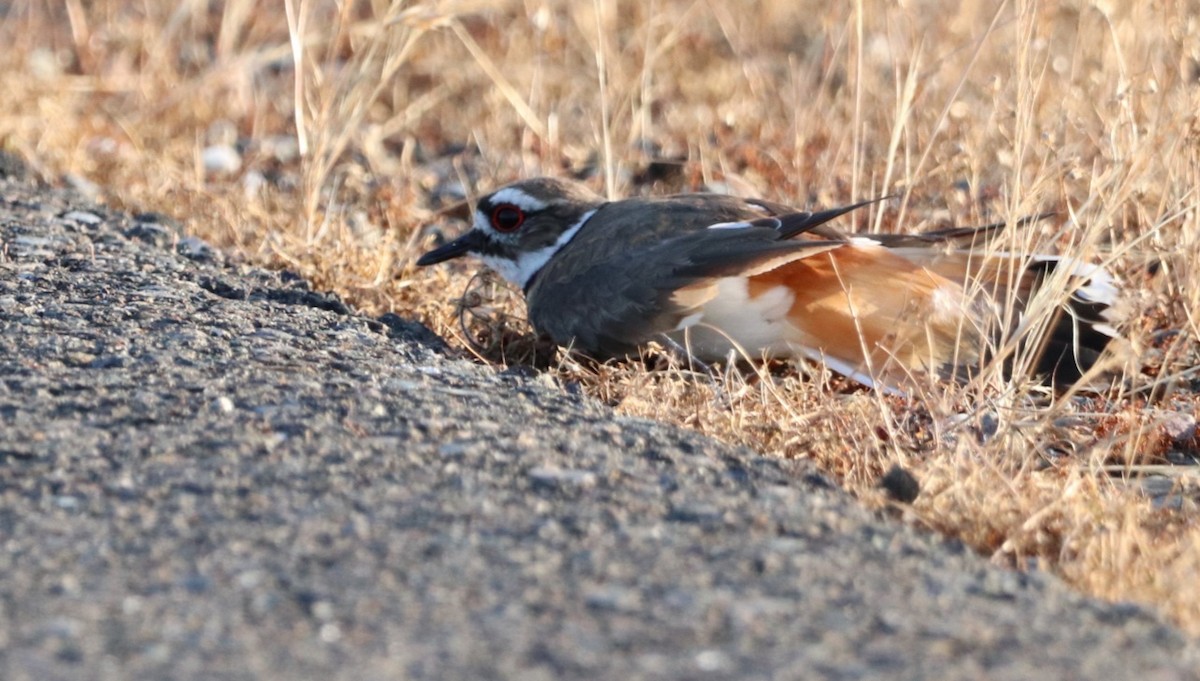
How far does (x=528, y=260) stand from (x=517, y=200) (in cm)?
24

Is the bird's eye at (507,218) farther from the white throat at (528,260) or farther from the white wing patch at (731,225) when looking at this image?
the white wing patch at (731,225)

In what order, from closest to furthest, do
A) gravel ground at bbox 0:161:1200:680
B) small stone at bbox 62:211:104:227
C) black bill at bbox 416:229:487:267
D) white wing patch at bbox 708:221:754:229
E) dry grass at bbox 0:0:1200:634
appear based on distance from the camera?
gravel ground at bbox 0:161:1200:680
dry grass at bbox 0:0:1200:634
white wing patch at bbox 708:221:754:229
black bill at bbox 416:229:487:267
small stone at bbox 62:211:104:227

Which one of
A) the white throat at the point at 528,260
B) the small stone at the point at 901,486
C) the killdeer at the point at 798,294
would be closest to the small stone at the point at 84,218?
the white throat at the point at 528,260

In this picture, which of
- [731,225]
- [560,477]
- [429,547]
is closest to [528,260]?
[731,225]

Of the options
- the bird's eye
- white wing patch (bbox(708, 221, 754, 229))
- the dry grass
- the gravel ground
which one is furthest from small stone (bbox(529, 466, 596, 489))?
the bird's eye

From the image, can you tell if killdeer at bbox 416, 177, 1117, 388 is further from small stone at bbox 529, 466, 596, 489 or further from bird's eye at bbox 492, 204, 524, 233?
small stone at bbox 529, 466, 596, 489

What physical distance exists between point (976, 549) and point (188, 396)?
6.16ft

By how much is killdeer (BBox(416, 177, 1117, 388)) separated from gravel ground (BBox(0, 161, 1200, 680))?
68cm

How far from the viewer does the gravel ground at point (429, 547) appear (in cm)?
260

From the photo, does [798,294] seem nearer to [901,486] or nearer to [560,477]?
[901,486]

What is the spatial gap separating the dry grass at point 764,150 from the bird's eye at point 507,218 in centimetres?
28

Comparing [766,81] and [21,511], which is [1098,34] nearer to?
[766,81]

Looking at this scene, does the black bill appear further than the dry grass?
Yes

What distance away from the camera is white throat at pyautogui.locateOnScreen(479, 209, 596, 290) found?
5656 mm
